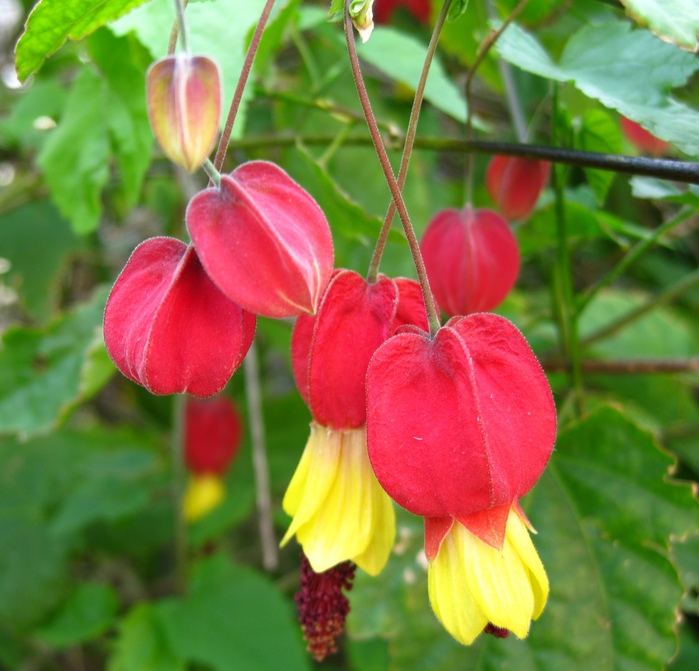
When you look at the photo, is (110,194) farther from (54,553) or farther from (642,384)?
(642,384)

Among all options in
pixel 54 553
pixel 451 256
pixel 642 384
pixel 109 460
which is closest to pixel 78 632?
pixel 54 553

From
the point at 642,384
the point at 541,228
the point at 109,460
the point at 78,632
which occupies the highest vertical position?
the point at 541,228

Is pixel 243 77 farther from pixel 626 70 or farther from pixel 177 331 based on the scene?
pixel 626 70

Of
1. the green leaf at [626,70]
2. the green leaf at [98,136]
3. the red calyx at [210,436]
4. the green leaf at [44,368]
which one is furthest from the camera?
the red calyx at [210,436]

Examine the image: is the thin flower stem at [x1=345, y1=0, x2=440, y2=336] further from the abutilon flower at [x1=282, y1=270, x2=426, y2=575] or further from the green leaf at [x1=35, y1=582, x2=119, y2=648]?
the green leaf at [x1=35, y1=582, x2=119, y2=648]

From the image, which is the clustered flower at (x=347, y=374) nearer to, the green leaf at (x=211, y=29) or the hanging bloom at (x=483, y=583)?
the hanging bloom at (x=483, y=583)

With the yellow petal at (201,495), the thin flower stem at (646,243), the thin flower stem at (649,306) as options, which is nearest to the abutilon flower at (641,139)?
the thin flower stem at (649,306)
